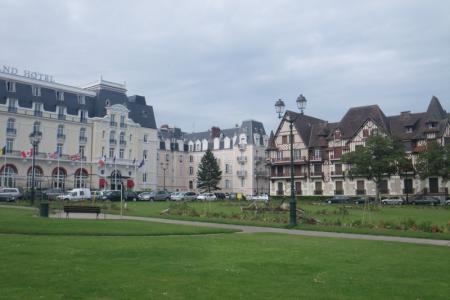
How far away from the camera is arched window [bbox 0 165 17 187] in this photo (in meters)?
65.4

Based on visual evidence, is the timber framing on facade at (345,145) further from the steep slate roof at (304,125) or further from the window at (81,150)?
the window at (81,150)

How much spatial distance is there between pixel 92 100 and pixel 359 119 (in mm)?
46312

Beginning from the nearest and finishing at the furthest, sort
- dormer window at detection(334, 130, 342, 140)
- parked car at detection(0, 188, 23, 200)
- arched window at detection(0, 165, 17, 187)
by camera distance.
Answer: parked car at detection(0, 188, 23, 200)
arched window at detection(0, 165, 17, 187)
dormer window at detection(334, 130, 342, 140)

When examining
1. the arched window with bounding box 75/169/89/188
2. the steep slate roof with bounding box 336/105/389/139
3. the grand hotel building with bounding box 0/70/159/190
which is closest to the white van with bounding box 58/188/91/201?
the grand hotel building with bounding box 0/70/159/190

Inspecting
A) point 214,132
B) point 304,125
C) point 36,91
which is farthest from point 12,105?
point 304,125

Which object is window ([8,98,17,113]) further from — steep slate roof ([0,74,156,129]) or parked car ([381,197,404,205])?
parked car ([381,197,404,205])

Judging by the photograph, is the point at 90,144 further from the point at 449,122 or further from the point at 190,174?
the point at 449,122

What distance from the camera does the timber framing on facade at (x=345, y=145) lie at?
213 feet

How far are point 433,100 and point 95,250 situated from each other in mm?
65848

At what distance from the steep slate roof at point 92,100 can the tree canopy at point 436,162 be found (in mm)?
51989

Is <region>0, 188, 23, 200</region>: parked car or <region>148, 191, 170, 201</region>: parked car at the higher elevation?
<region>0, 188, 23, 200</region>: parked car

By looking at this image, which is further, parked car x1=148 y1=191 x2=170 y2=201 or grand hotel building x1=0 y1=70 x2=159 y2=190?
grand hotel building x1=0 y1=70 x2=159 y2=190

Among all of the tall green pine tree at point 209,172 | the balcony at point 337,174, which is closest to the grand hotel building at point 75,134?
the tall green pine tree at point 209,172

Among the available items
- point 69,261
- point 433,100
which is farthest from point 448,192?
point 69,261
